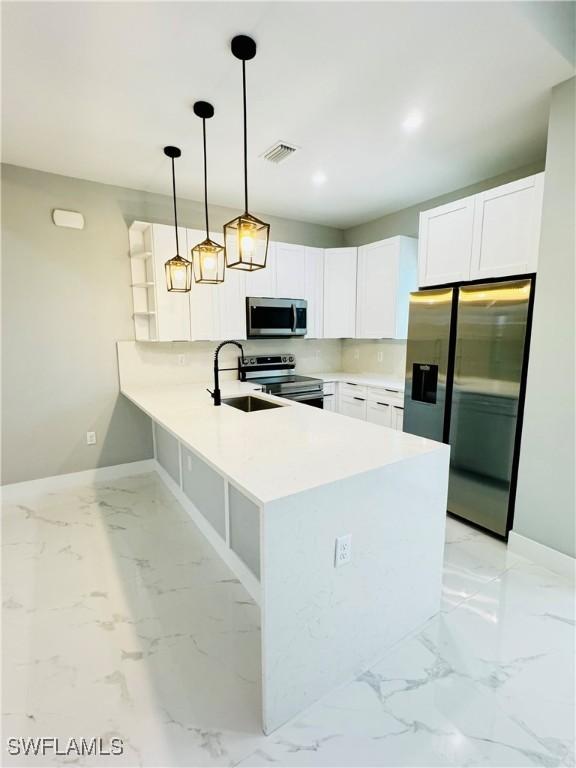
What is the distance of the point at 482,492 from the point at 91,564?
2.73 meters

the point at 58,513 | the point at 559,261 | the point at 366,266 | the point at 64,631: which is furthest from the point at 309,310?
the point at 64,631

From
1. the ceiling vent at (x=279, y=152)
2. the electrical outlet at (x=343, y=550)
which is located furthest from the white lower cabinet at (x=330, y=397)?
the electrical outlet at (x=343, y=550)

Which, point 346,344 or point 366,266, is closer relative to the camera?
point 366,266

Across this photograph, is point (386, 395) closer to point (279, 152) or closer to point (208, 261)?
point (208, 261)

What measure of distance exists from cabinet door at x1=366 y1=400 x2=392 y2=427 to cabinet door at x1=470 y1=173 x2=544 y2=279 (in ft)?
4.76

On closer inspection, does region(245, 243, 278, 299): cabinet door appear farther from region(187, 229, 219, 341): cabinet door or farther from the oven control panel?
the oven control panel

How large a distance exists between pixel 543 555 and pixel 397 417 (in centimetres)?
151

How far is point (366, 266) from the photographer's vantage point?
411 centimetres

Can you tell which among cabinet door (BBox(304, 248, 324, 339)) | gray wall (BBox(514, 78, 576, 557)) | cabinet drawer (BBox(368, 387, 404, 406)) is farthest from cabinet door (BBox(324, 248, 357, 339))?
gray wall (BBox(514, 78, 576, 557))

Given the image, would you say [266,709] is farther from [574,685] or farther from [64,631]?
[574,685]

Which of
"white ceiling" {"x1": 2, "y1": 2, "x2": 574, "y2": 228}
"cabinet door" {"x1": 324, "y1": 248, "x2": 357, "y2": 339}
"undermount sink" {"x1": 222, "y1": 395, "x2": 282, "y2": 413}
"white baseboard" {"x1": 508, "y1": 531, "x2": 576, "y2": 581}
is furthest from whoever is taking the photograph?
"cabinet door" {"x1": 324, "y1": 248, "x2": 357, "y2": 339}

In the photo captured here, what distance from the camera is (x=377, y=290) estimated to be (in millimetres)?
4000

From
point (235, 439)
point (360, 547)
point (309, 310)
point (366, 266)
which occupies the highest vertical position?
point (366, 266)

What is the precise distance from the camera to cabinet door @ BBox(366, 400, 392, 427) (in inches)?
139
